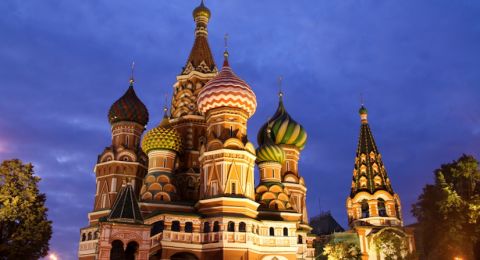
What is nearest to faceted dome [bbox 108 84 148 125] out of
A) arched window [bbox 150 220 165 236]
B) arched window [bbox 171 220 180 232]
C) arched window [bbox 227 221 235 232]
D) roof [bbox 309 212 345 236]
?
arched window [bbox 150 220 165 236]

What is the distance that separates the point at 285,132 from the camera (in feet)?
124

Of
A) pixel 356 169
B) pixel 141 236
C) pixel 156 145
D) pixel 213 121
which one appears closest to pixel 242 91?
pixel 213 121

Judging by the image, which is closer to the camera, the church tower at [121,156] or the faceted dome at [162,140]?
the faceted dome at [162,140]

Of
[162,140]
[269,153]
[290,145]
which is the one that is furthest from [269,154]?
[162,140]

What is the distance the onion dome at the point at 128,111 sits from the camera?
116 feet

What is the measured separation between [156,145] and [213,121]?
441 cm

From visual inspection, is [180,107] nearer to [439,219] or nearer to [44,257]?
[44,257]

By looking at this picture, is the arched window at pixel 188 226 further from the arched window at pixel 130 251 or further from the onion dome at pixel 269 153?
the onion dome at pixel 269 153

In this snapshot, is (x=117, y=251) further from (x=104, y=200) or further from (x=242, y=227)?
(x=104, y=200)

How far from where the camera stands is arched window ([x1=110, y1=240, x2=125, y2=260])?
22747mm

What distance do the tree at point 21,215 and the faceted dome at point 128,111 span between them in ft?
40.9

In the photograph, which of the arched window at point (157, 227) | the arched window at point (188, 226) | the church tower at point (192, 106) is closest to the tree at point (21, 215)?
the arched window at point (157, 227)

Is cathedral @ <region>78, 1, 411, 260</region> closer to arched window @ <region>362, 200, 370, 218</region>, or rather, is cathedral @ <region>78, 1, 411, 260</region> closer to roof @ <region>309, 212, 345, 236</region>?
arched window @ <region>362, 200, 370, 218</region>

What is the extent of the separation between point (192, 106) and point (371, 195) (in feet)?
52.6
